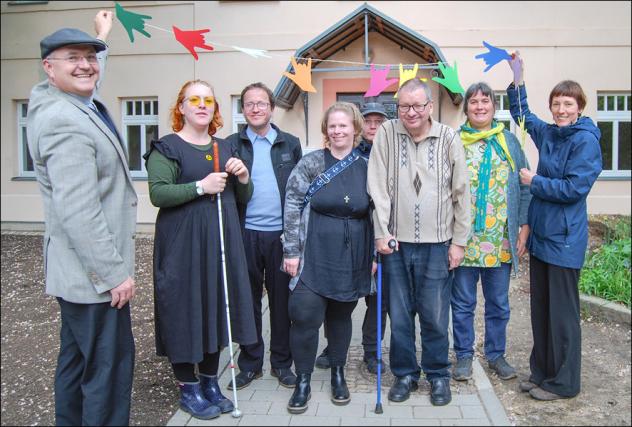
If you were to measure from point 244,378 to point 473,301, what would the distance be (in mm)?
1772

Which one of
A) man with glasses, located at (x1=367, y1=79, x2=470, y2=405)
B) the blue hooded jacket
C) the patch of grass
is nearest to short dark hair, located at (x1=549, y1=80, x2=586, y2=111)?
the blue hooded jacket

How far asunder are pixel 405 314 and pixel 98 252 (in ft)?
6.59

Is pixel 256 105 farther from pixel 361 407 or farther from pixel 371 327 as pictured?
pixel 361 407

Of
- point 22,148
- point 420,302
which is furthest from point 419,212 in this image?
point 22,148

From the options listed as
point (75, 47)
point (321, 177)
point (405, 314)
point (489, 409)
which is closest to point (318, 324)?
point (405, 314)

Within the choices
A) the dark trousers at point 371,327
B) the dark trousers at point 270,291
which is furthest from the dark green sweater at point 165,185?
the dark trousers at point 371,327

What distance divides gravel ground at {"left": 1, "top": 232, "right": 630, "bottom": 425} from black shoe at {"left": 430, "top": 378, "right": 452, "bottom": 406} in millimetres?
184

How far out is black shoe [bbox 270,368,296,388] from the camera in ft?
13.2

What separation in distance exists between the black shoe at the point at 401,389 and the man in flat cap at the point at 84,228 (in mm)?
1724

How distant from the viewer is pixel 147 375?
4250 mm

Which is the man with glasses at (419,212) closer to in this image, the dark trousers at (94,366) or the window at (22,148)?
the dark trousers at (94,366)

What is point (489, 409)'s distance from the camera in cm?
365

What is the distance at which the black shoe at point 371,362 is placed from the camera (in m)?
4.29

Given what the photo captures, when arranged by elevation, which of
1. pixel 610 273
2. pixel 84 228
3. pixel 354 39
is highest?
pixel 354 39
